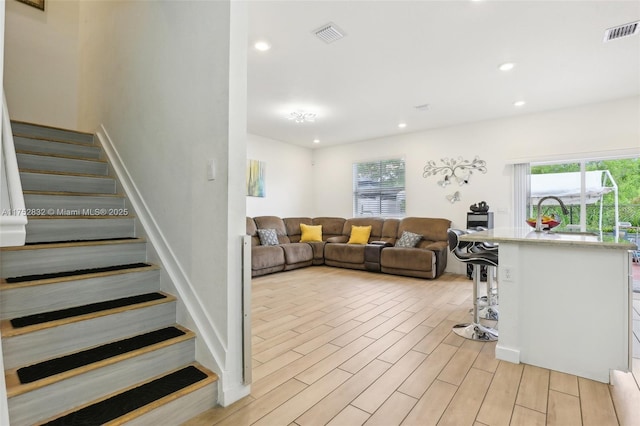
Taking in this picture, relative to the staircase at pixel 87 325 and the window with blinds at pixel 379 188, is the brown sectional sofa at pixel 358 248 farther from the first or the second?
the staircase at pixel 87 325

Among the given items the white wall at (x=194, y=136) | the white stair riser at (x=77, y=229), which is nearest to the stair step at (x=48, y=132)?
the white wall at (x=194, y=136)

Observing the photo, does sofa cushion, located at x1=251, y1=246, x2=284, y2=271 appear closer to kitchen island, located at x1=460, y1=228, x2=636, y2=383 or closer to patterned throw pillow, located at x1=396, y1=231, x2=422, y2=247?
patterned throw pillow, located at x1=396, y1=231, x2=422, y2=247

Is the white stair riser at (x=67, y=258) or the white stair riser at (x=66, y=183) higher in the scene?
the white stair riser at (x=66, y=183)

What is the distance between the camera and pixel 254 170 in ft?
20.9

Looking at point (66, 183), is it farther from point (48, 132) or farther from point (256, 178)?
point (256, 178)

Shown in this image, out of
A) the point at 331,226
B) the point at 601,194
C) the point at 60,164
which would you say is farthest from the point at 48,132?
the point at 601,194

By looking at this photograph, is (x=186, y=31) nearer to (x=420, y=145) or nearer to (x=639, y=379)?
(x=639, y=379)

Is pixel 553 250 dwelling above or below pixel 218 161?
below

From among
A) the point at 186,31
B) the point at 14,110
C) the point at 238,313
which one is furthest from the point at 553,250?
the point at 14,110

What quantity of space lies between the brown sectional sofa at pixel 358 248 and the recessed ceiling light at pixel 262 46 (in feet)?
9.84

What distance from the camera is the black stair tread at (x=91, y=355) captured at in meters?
1.41

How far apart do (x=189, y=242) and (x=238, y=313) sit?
583 mm

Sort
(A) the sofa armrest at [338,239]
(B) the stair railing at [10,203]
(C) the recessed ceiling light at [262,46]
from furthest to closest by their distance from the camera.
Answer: (A) the sofa armrest at [338,239] < (C) the recessed ceiling light at [262,46] < (B) the stair railing at [10,203]

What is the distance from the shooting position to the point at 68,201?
95.7 inches
